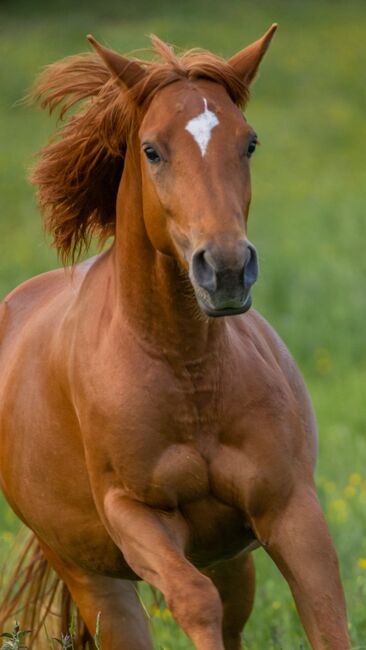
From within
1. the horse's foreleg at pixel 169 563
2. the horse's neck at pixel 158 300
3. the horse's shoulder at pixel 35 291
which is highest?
the horse's neck at pixel 158 300

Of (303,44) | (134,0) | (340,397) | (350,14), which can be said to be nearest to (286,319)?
(340,397)

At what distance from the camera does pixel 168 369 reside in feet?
15.7

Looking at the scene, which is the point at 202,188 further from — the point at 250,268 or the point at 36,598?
the point at 36,598

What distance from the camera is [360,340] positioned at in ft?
44.0

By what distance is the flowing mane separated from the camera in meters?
4.92

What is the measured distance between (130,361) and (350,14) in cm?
2968

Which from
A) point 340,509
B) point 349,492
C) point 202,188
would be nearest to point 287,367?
point 202,188

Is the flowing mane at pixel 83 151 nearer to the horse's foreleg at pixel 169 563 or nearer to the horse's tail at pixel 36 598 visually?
the horse's foreleg at pixel 169 563

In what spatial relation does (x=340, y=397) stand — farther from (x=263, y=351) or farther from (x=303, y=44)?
(x=303, y=44)

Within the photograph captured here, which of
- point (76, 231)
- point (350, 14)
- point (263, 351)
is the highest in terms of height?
point (76, 231)

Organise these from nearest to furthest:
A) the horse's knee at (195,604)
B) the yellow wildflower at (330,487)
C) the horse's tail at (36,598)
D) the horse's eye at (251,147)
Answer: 1. the horse's knee at (195,604)
2. the horse's eye at (251,147)
3. the horse's tail at (36,598)
4. the yellow wildflower at (330,487)

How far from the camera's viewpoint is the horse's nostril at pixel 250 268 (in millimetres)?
4141

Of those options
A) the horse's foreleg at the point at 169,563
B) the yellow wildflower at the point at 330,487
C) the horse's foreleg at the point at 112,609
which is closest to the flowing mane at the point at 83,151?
the horse's foreleg at the point at 169,563

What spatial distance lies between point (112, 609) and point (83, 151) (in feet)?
5.62
